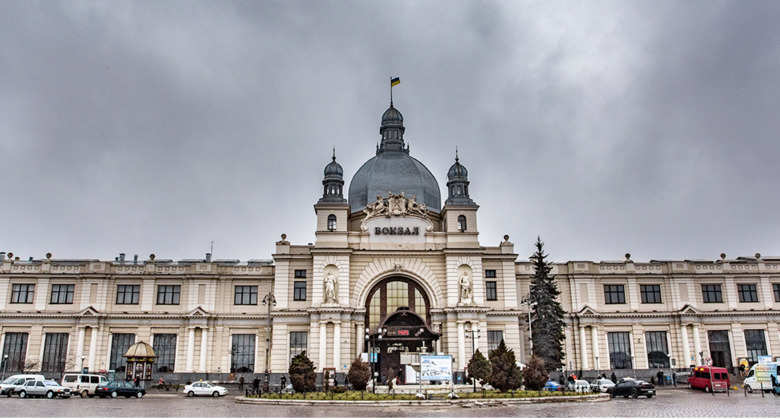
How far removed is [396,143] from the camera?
70.3 metres

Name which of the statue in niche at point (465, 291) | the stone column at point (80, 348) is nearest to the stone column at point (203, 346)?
the stone column at point (80, 348)

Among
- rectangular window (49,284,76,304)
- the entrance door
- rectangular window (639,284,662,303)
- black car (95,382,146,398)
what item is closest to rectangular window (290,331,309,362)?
black car (95,382,146,398)

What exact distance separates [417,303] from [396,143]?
2025 cm

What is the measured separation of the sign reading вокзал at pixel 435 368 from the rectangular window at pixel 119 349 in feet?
108

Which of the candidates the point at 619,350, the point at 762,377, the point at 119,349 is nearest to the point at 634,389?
the point at 762,377

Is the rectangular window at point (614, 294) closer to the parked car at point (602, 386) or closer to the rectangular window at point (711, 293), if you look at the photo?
the rectangular window at point (711, 293)

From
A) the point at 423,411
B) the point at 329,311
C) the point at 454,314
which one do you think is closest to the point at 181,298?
the point at 329,311

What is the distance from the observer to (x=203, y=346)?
5806 centimetres

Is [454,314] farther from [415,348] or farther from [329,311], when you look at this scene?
[329,311]

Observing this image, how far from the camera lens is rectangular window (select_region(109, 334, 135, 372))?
58375 millimetres

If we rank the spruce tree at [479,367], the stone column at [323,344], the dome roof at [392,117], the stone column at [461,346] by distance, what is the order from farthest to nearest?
the dome roof at [392,117] < the stone column at [461,346] < the stone column at [323,344] < the spruce tree at [479,367]

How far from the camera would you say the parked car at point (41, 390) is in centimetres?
4069

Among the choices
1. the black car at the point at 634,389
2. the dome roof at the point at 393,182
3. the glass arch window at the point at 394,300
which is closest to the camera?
the black car at the point at 634,389

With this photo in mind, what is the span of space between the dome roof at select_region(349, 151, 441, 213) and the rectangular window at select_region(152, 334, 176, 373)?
2222 cm
